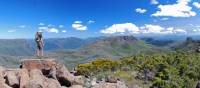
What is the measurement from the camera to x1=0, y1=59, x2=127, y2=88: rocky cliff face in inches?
2202

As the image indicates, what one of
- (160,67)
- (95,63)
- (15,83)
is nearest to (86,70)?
(95,63)

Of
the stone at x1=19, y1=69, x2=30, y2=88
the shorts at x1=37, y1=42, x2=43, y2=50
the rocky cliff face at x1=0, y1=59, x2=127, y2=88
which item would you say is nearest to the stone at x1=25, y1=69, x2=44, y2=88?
the rocky cliff face at x1=0, y1=59, x2=127, y2=88

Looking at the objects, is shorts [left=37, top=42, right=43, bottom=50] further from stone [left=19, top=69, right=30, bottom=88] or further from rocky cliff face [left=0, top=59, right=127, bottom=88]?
stone [left=19, top=69, right=30, bottom=88]

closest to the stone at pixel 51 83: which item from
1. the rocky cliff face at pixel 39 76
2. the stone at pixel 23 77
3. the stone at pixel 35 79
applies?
the rocky cliff face at pixel 39 76

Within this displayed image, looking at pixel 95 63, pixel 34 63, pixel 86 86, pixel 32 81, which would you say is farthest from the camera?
pixel 95 63

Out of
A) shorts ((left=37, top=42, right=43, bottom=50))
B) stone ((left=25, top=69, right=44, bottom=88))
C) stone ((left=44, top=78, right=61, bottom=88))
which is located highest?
shorts ((left=37, top=42, right=43, bottom=50))

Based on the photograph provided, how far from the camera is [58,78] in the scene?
211 feet

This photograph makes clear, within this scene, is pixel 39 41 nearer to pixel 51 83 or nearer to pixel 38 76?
pixel 38 76

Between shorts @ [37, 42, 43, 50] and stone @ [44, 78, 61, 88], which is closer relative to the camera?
stone @ [44, 78, 61, 88]

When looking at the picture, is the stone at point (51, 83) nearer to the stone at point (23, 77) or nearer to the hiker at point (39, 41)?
the stone at point (23, 77)

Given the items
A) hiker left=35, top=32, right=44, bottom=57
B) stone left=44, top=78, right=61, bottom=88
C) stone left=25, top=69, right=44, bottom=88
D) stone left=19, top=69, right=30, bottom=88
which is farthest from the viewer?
hiker left=35, top=32, right=44, bottom=57

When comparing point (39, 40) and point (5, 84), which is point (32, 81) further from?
point (39, 40)

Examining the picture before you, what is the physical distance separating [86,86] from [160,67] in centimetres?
11626

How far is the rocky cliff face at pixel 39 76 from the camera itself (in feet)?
184
